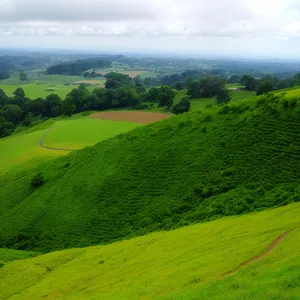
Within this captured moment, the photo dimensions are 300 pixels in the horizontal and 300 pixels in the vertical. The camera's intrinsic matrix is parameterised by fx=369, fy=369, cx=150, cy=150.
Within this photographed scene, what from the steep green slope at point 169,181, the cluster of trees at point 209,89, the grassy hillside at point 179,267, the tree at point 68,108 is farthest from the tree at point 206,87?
the grassy hillside at point 179,267

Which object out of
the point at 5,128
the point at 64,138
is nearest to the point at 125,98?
the point at 5,128

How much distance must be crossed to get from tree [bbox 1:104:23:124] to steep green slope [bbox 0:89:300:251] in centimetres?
7285

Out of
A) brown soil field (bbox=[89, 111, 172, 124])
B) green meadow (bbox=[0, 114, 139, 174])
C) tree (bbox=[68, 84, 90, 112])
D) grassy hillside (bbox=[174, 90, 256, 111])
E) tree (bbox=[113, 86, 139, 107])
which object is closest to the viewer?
green meadow (bbox=[0, 114, 139, 174])

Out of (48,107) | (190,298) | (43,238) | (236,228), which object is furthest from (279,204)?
(48,107)

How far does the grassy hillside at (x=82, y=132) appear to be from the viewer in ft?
202

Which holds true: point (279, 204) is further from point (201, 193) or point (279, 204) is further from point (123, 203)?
point (123, 203)

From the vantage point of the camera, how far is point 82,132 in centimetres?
6788

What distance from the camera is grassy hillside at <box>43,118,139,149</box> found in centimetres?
6150

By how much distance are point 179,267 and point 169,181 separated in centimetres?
1705

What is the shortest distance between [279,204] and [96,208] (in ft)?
55.2

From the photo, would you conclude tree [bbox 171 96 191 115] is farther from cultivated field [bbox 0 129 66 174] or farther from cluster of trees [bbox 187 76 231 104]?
cultivated field [bbox 0 129 66 174]

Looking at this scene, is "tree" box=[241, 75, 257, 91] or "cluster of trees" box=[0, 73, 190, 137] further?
"tree" box=[241, 75, 257, 91]

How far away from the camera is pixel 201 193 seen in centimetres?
3281

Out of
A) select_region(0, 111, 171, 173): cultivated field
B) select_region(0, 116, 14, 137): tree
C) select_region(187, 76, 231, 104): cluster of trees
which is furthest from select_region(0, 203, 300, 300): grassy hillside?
select_region(187, 76, 231, 104): cluster of trees
